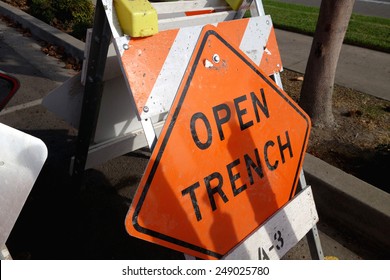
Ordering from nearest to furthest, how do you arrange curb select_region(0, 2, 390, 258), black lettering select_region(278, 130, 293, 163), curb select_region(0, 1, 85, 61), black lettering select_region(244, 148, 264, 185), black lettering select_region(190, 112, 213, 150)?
black lettering select_region(190, 112, 213, 150)
black lettering select_region(244, 148, 264, 185)
black lettering select_region(278, 130, 293, 163)
curb select_region(0, 2, 390, 258)
curb select_region(0, 1, 85, 61)

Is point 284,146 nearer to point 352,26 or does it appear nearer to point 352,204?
point 352,204

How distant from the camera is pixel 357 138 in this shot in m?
3.50

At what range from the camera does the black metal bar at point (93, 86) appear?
5.90ft

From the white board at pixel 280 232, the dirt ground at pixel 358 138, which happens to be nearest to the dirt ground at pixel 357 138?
the dirt ground at pixel 358 138

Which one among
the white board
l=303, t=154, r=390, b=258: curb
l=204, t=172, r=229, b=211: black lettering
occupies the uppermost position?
l=204, t=172, r=229, b=211: black lettering

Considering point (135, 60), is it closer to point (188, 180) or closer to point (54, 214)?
point (188, 180)

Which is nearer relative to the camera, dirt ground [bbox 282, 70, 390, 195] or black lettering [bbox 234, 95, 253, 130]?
black lettering [bbox 234, 95, 253, 130]

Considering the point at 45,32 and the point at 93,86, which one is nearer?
the point at 93,86

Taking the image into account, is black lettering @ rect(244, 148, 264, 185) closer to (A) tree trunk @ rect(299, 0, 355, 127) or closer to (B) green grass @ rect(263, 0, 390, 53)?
(A) tree trunk @ rect(299, 0, 355, 127)

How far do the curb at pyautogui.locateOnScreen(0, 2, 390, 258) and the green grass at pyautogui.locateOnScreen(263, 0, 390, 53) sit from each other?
4.74 metres

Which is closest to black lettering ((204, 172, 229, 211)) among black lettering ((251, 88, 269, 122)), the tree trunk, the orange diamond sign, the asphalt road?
the orange diamond sign

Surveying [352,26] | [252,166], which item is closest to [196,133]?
[252,166]

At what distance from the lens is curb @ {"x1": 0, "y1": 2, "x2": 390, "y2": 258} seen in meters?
2.47

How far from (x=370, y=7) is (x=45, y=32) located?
10.2 m
